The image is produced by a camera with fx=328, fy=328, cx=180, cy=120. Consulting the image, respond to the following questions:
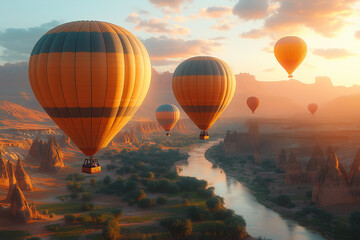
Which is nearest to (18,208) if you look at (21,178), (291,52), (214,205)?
(21,178)

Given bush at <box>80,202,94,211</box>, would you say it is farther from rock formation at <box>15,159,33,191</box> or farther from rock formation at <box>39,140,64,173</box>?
rock formation at <box>39,140,64,173</box>

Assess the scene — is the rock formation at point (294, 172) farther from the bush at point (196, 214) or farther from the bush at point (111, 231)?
the bush at point (111, 231)

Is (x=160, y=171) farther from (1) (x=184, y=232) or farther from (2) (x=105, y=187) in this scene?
(1) (x=184, y=232)

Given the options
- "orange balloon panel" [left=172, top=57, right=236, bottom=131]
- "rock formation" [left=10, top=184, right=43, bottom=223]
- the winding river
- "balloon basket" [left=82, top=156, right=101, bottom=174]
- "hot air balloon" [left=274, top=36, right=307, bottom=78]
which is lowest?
the winding river

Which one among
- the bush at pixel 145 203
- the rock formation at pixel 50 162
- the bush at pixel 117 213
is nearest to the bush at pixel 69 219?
the bush at pixel 117 213

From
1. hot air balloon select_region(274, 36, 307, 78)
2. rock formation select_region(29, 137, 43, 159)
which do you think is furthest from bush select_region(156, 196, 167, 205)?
rock formation select_region(29, 137, 43, 159)

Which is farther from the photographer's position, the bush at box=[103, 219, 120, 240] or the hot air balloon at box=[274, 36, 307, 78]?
the hot air balloon at box=[274, 36, 307, 78]

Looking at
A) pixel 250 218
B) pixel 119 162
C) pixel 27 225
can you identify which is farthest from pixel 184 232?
pixel 119 162
